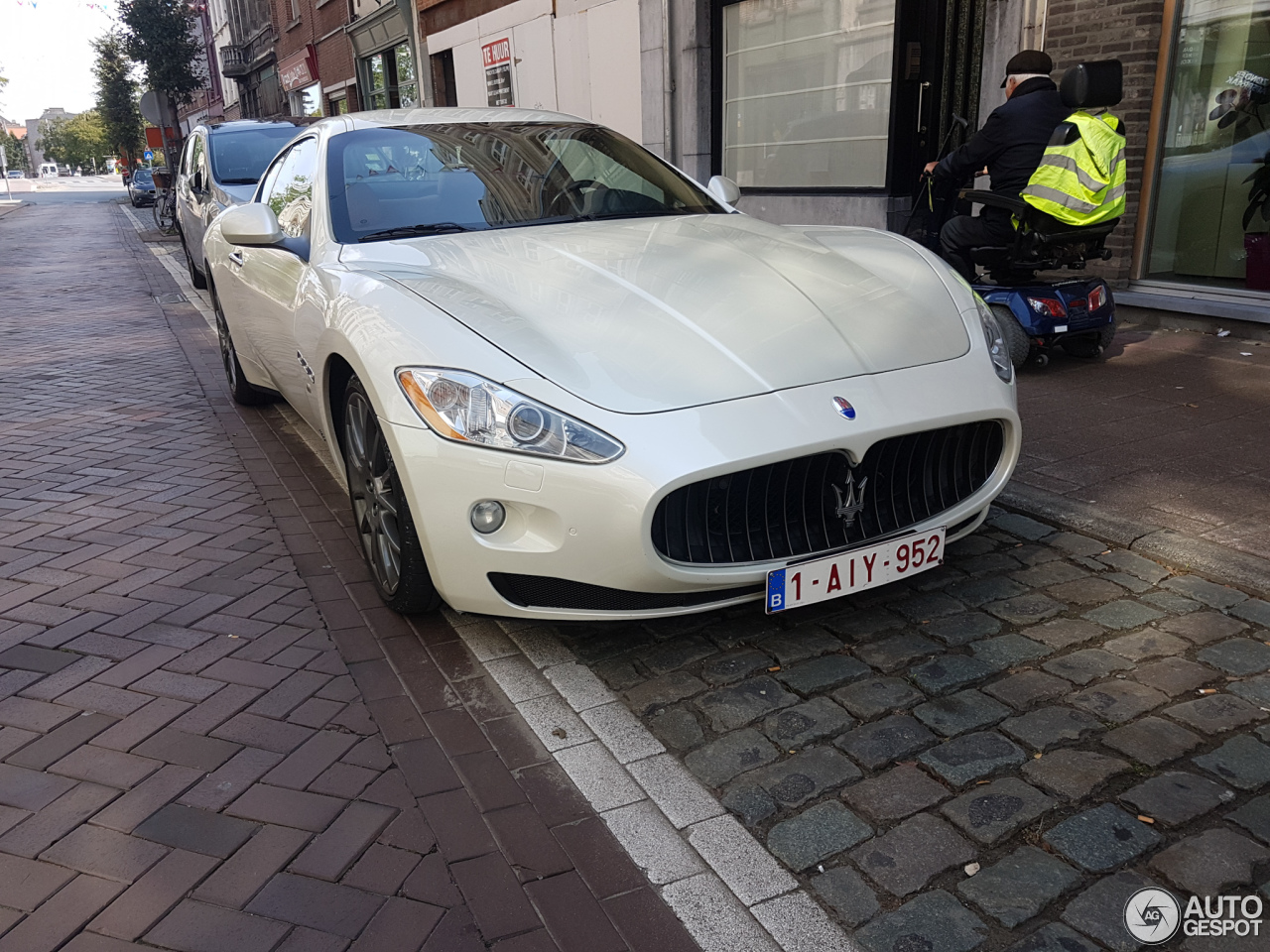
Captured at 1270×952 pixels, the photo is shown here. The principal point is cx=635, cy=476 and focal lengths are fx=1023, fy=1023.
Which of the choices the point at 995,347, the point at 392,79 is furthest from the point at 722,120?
the point at 392,79

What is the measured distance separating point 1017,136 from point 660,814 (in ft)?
15.5

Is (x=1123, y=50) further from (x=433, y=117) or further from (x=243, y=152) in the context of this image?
(x=243, y=152)

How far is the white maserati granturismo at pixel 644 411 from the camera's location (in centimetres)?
266

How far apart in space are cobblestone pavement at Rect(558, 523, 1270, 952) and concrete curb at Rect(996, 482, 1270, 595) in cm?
7

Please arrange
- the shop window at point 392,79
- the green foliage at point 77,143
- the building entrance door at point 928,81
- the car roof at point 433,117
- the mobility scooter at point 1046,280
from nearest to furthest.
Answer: the car roof at point 433,117 < the mobility scooter at point 1046,280 < the building entrance door at point 928,81 < the shop window at point 392,79 < the green foliage at point 77,143

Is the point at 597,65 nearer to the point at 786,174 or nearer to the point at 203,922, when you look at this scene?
the point at 786,174

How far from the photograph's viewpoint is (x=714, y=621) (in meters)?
3.22

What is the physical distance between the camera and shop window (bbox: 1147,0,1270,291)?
6.73 metres

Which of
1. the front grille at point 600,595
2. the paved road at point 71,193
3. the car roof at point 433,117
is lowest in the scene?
the paved road at point 71,193

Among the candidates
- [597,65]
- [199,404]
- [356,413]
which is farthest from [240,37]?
[356,413]

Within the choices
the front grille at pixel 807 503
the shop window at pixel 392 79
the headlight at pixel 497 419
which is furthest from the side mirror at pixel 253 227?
the shop window at pixel 392 79

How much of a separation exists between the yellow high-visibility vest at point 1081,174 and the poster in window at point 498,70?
1105 cm

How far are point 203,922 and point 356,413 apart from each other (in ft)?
5.62

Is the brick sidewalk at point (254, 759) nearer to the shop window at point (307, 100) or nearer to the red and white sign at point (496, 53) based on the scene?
the red and white sign at point (496, 53)
